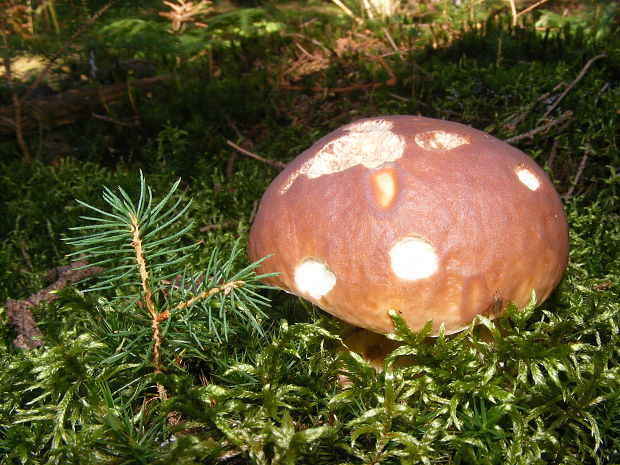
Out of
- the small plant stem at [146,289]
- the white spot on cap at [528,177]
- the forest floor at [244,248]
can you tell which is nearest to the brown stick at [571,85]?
the forest floor at [244,248]

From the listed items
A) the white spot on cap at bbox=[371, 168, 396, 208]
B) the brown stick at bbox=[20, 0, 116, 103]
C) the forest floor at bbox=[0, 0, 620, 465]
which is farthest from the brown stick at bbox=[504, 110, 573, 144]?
the brown stick at bbox=[20, 0, 116, 103]

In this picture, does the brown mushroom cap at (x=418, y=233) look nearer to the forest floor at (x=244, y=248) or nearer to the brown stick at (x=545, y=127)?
the forest floor at (x=244, y=248)

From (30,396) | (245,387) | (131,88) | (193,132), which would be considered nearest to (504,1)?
(193,132)

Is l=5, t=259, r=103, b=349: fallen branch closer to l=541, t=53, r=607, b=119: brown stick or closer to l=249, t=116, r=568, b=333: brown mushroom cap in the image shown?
l=249, t=116, r=568, b=333: brown mushroom cap

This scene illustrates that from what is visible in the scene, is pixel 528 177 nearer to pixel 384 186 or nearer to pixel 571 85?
pixel 384 186

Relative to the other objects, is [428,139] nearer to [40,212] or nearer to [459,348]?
[459,348]
